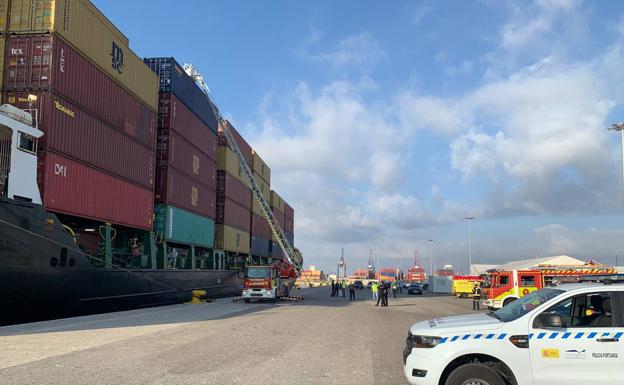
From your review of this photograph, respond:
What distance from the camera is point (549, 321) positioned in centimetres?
568

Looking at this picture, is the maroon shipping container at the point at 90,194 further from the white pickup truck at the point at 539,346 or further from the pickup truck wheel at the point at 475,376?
the pickup truck wheel at the point at 475,376

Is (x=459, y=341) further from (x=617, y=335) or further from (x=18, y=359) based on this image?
(x=18, y=359)

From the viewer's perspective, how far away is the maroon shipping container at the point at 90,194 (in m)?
17.1

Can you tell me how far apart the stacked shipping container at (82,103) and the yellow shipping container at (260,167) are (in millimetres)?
24830

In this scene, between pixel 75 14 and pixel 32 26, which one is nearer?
pixel 32 26

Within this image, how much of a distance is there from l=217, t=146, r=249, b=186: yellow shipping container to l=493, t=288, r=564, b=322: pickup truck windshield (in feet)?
113

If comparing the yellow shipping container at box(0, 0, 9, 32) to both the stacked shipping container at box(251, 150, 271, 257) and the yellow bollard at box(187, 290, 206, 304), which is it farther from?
the stacked shipping container at box(251, 150, 271, 257)

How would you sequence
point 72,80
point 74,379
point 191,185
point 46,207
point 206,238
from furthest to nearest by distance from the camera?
point 206,238, point 191,185, point 72,80, point 46,207, point 74,379

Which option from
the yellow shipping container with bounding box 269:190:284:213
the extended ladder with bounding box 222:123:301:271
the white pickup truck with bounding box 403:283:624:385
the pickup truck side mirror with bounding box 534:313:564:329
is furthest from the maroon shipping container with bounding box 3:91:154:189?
the yellow shipping container with bounding box 269:190:284:213

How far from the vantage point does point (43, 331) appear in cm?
1311

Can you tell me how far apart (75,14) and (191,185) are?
13.9 meters

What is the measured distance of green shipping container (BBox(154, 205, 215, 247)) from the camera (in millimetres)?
27188

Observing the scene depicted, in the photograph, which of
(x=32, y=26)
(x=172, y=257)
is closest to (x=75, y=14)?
(x=32, y=26)

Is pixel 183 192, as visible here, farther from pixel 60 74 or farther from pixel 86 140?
pixel 60 74
